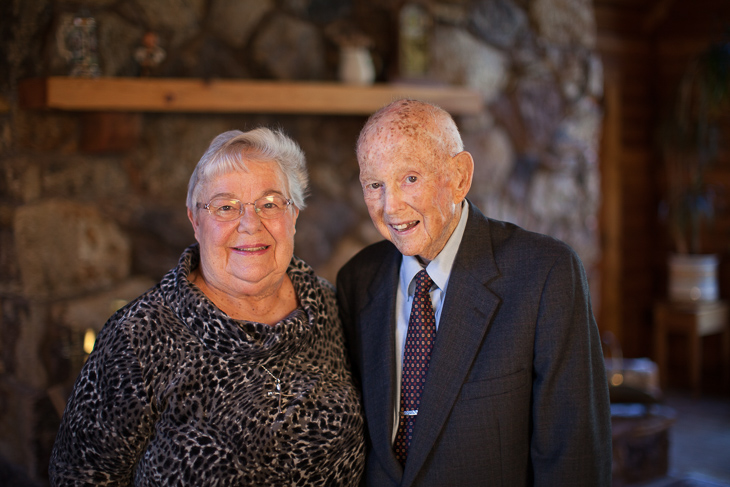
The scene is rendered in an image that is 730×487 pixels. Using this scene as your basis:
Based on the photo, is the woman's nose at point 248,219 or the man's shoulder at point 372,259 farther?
the man's shoulder at point 372,259

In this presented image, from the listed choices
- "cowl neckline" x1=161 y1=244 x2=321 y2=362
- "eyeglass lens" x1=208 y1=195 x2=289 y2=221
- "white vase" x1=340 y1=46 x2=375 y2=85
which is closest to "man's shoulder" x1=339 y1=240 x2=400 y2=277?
"cowl neckline" x1=161 y1=244 x2=321 y2=362

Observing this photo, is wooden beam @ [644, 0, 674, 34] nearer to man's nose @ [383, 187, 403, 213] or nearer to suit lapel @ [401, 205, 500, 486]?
suit lapel @ [401, 205, 500, 486]

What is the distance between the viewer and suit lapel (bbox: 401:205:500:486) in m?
1.43

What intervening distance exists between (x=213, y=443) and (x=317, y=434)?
0.23m

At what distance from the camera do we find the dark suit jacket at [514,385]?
1.38 m

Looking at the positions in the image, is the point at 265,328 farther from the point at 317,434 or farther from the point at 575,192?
the point at 575,192

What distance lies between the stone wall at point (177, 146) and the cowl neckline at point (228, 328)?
108 cm

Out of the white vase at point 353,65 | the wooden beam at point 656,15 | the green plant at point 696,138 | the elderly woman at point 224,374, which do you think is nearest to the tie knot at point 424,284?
the elderly woman at point 224,374

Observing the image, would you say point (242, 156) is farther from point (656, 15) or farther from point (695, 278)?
point (656, 15)

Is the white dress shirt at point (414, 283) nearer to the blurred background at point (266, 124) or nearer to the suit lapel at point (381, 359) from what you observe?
the suit lapel at point (381, 359)

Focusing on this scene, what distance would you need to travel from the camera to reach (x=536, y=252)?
4.79 feet

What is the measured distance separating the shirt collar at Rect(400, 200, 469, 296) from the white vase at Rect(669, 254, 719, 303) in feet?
11.5

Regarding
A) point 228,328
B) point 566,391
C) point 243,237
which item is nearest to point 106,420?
point 228,328

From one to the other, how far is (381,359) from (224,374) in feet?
1.22
